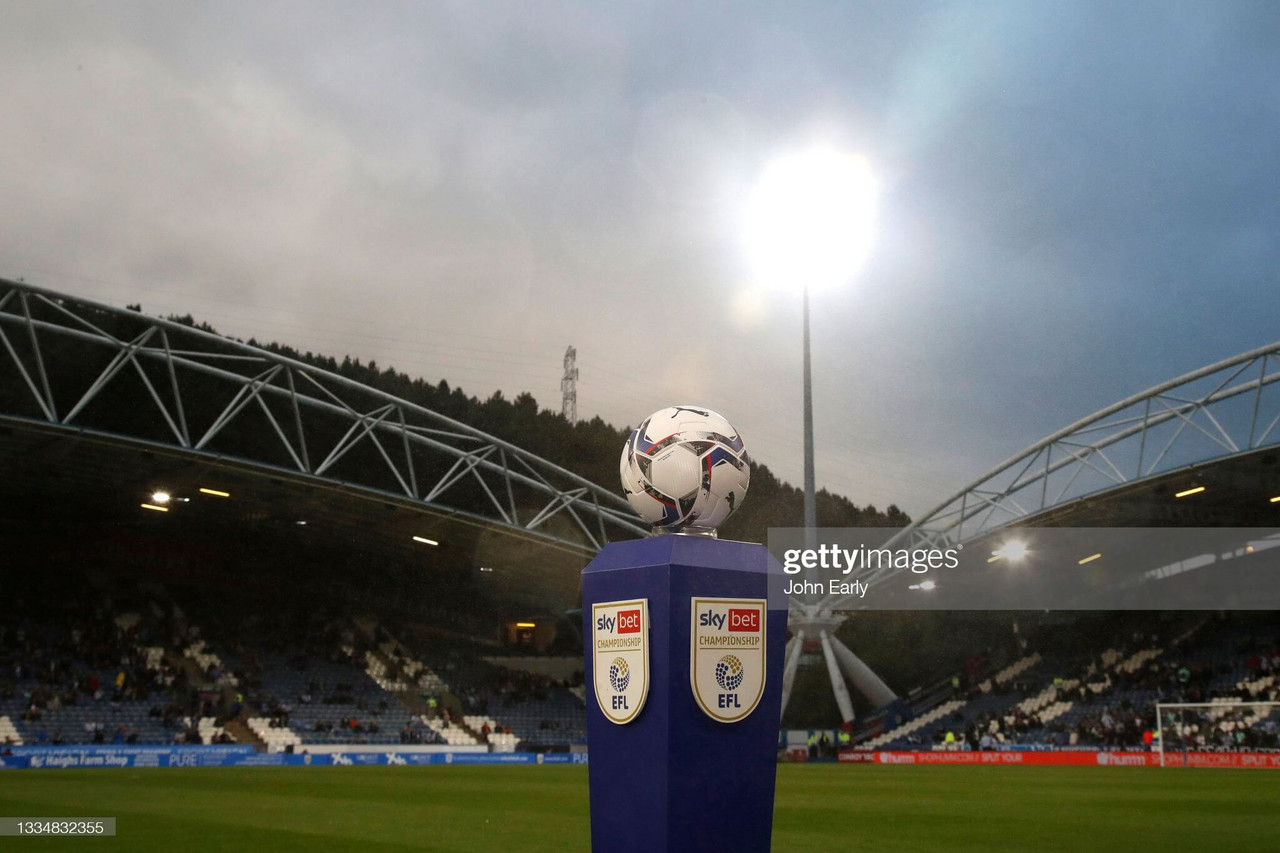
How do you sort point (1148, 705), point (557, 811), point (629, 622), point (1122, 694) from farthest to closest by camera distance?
point (1122, 694), point (1148, 705), point (557, 811), point (629, 622)

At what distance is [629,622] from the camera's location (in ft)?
21.9

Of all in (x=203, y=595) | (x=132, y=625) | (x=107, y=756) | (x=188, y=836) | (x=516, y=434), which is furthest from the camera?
(x=516, y=434)

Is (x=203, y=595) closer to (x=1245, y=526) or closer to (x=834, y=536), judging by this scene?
(x=834, y=536)

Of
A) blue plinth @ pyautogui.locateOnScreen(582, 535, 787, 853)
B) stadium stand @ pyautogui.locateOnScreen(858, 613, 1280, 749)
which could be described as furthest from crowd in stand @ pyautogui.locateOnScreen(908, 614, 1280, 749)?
blue plinth @ pyautogui.locateOnScreen(582, 535, 787, 853)

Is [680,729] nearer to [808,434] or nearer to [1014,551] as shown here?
[808,434]

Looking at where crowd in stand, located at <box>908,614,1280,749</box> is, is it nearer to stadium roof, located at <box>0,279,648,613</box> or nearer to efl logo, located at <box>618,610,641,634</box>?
stadium roof, located at <box>0,279,648,613</box>

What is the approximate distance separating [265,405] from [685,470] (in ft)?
82.4

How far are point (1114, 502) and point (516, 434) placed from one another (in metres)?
24.9

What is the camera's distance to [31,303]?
35.2 meters

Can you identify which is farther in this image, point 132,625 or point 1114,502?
point 132,625

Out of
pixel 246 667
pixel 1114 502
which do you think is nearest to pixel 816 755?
pixel 1114 502

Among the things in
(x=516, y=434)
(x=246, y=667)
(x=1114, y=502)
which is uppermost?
(x=516, y=434)

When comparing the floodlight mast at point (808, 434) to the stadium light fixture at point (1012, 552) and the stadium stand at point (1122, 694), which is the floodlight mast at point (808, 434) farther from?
the stadium stand at point (1122, 694)

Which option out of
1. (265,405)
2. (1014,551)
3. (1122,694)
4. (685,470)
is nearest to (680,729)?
(685,470)
